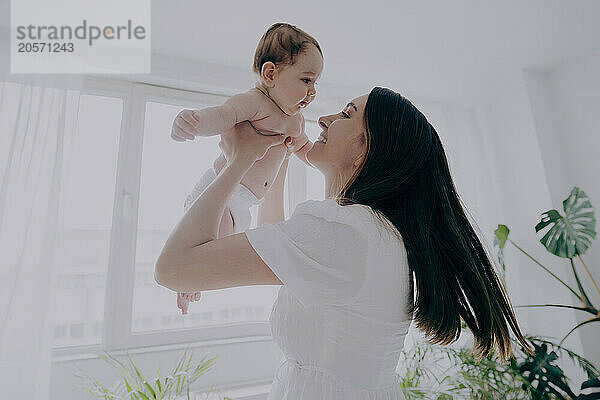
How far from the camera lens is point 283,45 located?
3.25ft

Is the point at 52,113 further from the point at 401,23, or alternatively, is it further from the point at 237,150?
the point at 401,23

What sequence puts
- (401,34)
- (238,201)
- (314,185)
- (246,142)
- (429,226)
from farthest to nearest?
(314,185) → (401,34) → (238,201) → (246,142) → (429,226)

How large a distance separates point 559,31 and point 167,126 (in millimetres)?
2277

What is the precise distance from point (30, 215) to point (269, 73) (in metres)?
1.35

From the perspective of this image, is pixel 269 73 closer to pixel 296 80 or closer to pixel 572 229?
pixel 296 80


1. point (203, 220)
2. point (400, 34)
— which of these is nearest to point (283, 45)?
point (203, 220)

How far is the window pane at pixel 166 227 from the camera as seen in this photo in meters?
2.08

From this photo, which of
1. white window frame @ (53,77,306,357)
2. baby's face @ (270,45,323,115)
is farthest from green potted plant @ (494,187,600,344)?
baby's face @ (270,45,323,115)

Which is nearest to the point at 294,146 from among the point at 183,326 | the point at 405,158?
the point at 405,158

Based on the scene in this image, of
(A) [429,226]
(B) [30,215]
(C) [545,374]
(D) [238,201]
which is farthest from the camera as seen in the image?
(C) [545,374]

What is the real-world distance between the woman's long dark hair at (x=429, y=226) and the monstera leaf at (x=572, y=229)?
153 centimetres

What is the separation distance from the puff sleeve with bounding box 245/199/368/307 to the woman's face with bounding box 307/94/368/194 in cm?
26

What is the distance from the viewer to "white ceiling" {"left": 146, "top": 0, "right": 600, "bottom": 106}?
1.88 meters

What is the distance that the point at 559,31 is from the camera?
7.22 ft
